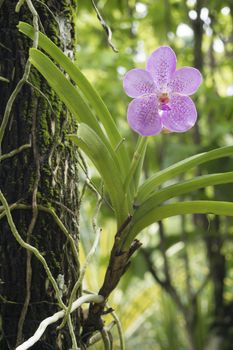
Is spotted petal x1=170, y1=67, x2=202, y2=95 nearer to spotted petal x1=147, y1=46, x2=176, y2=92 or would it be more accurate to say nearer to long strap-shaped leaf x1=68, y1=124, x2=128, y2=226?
spotted petal x1=147, y1=46, x2=176, y2=92

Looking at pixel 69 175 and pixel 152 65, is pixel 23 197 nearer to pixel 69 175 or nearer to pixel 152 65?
pixel 69 175

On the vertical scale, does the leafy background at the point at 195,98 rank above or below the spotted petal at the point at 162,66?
above

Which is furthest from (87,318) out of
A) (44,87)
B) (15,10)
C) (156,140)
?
(156,140)

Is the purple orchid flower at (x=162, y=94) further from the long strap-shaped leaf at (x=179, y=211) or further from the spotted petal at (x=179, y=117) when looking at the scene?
the long strap-shaped leaf at (x=179, y=211)

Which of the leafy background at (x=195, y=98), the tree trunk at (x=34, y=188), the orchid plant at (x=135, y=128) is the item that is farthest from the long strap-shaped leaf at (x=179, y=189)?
the leafy background at (x=195, y=98)

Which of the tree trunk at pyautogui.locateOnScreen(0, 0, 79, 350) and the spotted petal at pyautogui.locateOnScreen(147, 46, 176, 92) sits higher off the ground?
the spotted petal at pyautogui.locateOnScreen(147, 46, 176, 92)

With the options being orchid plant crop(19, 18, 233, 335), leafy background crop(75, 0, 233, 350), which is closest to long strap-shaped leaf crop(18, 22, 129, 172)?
orchid plant crop(19, 18, 233, 335)
